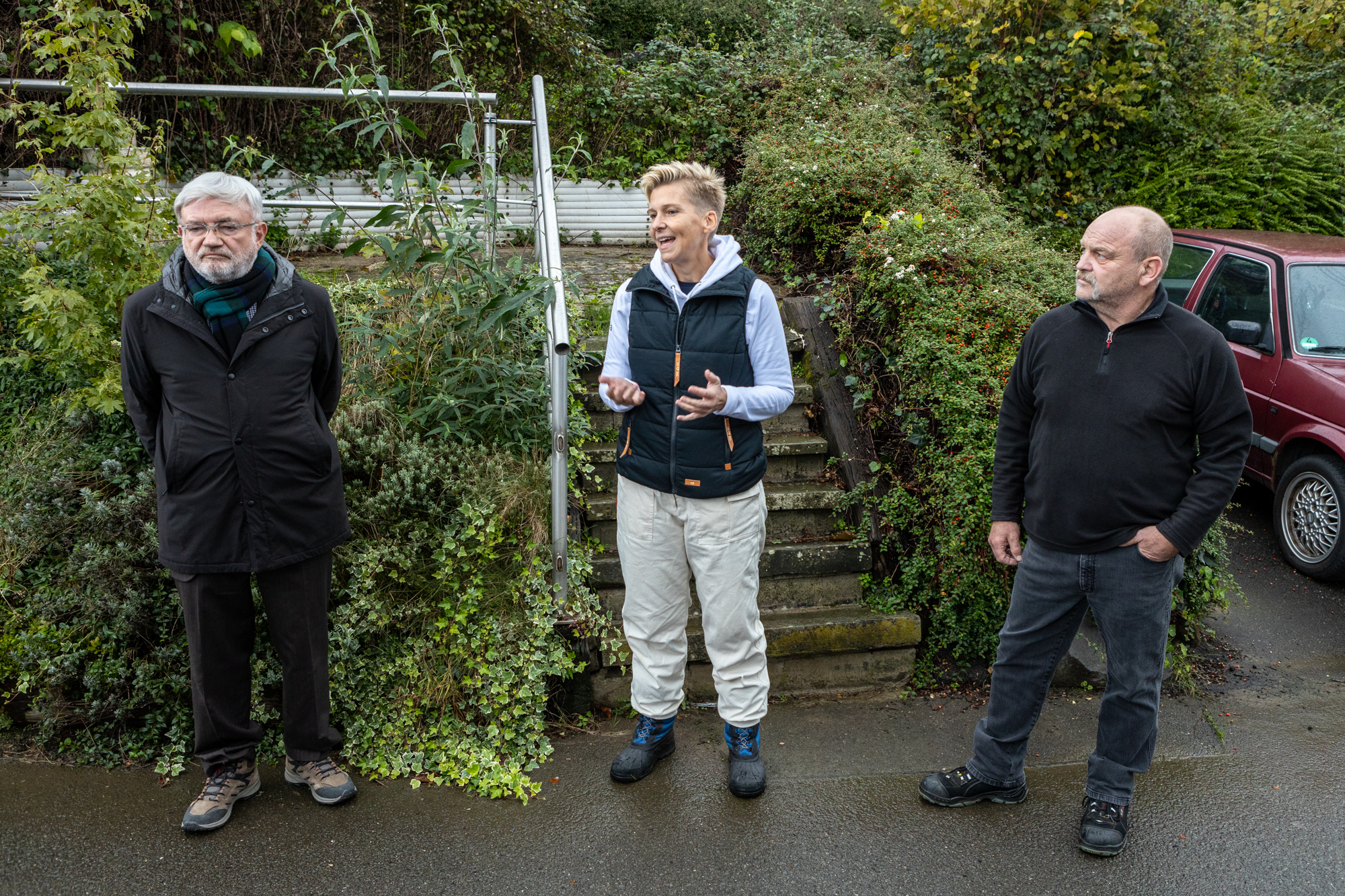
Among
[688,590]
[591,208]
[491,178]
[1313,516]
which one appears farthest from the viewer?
[591,208]

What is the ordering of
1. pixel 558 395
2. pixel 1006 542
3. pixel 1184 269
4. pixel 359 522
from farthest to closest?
pixel 1184 269 → pixel 359 522 → pixel 558 395 → pixel 1006 542

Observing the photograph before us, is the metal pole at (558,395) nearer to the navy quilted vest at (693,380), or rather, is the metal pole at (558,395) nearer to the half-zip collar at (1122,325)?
the navy quilted vest at (693,380)

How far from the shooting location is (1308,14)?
9781 mm

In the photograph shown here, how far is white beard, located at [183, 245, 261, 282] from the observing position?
278 centimetres

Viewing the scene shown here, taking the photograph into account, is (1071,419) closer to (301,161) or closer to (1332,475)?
(1332,475)

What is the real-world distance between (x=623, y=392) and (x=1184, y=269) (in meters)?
5.22

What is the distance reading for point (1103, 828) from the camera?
9.55 ft

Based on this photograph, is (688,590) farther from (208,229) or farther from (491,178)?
(491,178)

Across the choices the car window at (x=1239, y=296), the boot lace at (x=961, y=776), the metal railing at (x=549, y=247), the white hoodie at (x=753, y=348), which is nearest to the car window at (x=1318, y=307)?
the car window at (x=1239, y=296)

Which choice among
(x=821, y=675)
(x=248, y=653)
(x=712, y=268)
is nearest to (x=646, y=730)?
(x=821, y=675)

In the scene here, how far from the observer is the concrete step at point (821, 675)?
3785 mm

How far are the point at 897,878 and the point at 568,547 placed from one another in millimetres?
1759

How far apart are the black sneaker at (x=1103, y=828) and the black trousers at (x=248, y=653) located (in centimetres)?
259

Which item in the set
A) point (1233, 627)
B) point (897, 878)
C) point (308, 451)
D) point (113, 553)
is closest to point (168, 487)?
point (308, 451)
